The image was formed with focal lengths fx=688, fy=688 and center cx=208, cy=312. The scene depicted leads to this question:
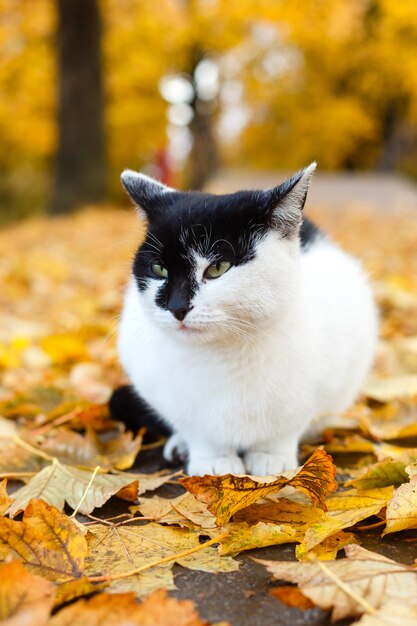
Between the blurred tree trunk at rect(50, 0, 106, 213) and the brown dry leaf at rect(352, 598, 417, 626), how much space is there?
7.72 m

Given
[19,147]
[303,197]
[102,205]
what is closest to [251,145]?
[19,147]

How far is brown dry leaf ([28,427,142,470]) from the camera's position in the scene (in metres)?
1.71

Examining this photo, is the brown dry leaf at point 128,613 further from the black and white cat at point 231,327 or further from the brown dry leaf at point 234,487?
the black and white cat at point 231,327

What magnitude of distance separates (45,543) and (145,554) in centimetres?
18

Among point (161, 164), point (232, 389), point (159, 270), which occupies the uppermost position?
point (159, 270)

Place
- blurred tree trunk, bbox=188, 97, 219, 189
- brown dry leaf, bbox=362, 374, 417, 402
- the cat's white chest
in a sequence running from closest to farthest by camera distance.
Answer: the cat's white chest < brown dry leaf, bbox=362, 374, 417, 402 < blurred tree trunk, bbox=188, 97, 219, 189

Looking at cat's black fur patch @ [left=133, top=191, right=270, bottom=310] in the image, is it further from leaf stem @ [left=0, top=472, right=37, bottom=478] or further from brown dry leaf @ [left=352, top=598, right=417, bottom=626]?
brown dry leaf @ [left=352, top=598, right=417, bottom=626]

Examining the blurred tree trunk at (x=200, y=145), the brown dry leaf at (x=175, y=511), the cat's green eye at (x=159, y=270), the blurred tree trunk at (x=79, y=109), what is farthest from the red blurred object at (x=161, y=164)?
the brown dry leaf at (x=175, y=511)

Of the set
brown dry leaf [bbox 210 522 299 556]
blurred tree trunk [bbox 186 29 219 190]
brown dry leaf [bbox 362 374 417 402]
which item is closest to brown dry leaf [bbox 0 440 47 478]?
brown dry leaf [bbox 210 522 299 556]

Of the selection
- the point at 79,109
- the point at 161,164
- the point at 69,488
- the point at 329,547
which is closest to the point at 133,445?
the point at 69,488

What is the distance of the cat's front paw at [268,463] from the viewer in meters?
1.58

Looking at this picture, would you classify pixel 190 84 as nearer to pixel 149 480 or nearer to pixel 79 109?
pixel 79 109

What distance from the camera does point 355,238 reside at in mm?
5777

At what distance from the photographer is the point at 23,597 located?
37.7 inches
